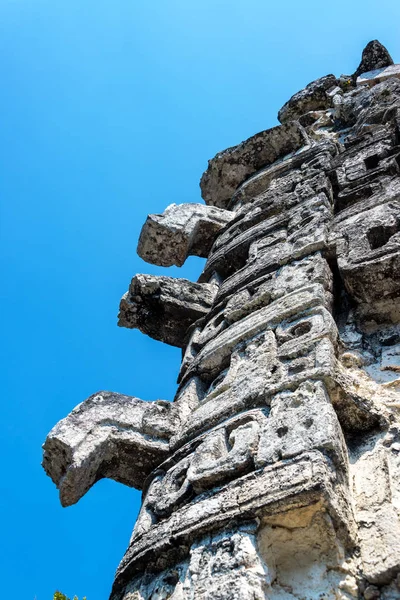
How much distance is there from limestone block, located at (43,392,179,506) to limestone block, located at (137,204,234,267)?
2.29 metres

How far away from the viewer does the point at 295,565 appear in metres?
1.78

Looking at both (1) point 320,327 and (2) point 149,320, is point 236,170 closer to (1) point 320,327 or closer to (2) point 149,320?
(2) point 149,320

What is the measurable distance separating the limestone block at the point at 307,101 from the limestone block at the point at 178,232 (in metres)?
3.89

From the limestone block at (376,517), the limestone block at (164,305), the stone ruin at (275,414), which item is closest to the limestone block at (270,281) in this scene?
the stone ruin at (275,414)

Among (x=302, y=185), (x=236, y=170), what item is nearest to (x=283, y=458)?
(x=302, y=185)

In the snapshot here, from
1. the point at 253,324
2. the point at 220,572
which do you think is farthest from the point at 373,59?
the point at 220,572

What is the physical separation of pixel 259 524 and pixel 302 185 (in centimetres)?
301

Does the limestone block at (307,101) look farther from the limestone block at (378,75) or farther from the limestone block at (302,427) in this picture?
the limestone block at (302,427)

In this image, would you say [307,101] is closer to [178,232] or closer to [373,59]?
[373,59]

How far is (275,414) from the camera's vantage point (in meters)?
2.20

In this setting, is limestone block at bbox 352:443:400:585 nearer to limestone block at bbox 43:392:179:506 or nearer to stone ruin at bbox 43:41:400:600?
stone ruin at bbox 43:41:400:600

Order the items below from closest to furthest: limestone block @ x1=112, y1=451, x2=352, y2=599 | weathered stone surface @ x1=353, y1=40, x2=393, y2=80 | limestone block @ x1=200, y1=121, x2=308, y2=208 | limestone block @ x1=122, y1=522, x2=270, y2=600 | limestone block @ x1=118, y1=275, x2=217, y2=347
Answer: limestone block @ x1=122, y1=522, x2=270, y2=600, limestone block @ x1=112, y1=451, x2=352, y2=599, limestone block @ x1=118, y1=275, x2=217, y2=347, limestone block @ x1=200, y1=121, x2=308, y2=208, weathered stone surface @ x1=353, y1=40, x2=393, y2=80

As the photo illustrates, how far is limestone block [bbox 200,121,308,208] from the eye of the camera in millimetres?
6527

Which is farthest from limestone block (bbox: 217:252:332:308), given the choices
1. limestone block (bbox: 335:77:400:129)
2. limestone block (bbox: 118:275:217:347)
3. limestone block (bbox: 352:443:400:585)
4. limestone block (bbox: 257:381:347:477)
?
limestone block (bbox: 335:77:400:129)
